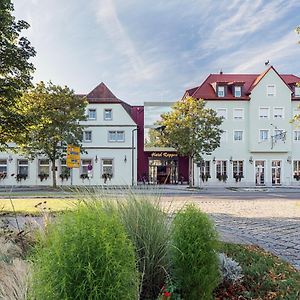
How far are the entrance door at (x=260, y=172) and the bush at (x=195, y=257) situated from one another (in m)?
39.0

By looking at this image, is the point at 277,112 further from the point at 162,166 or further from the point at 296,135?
the point at 162,166

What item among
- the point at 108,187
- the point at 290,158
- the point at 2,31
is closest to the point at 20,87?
the point at 2,31

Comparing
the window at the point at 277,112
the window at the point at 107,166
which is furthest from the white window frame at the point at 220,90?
the window at the point at 107,166

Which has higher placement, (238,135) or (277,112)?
(277,112)

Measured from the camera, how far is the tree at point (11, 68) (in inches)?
497

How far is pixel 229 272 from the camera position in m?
4.03

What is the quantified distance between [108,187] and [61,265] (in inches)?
114

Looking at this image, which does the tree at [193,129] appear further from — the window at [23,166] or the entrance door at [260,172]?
the window at [23,166]

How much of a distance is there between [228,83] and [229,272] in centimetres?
4014

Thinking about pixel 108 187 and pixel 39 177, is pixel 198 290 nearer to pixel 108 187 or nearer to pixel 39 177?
pixel 108 187

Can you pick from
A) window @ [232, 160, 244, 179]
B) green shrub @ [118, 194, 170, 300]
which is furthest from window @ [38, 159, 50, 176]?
green shrub @ [118, 194, 170, 300]

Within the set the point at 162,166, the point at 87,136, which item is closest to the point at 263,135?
the point at 162,166

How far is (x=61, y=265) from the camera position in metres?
1.88

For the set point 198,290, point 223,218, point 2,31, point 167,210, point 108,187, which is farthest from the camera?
point 2,31
